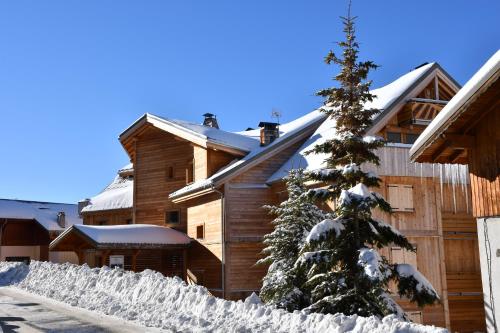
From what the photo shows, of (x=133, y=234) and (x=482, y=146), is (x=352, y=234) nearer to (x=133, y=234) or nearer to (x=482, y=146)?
(x=482, y=146)

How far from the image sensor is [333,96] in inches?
527

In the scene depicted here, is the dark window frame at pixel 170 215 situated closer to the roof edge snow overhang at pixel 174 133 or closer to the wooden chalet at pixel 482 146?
the roof edge snow overhang at pixel 174 133

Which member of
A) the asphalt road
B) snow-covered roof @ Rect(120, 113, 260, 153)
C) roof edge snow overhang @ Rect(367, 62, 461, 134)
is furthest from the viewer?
snow-covered roof @ Rect(120, 113, 260, 153)

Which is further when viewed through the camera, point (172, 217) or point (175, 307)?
point (172, 217)

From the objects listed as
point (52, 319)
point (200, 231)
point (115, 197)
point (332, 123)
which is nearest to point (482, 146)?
point (52, 319)

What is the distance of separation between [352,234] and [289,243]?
4486 mm

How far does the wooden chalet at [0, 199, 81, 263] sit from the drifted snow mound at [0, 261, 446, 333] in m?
26.0

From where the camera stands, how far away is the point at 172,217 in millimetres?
28609

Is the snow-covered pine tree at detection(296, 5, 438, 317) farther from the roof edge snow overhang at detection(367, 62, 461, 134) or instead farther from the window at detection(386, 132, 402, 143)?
the window at detection(386, 132, 402, 143)

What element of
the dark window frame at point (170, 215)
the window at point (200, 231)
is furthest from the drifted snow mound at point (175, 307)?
the dark window frame at point (170, 215)

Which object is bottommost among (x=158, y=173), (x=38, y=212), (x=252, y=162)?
(x=38, y=212)

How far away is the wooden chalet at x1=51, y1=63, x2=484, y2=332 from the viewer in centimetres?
2006

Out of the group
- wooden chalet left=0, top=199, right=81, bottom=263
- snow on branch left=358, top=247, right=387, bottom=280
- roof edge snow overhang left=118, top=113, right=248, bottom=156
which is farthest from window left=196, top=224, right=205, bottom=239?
wooden chalet left=0, top=199, right=81, bottom=263

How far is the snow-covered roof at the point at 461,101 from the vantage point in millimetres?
8984
